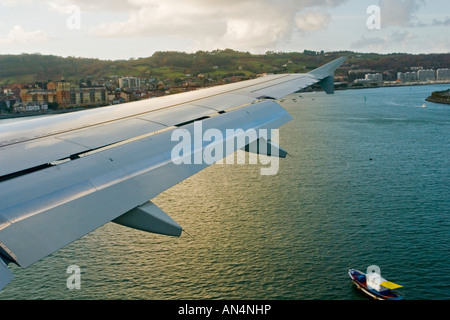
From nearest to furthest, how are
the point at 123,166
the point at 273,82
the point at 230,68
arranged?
the point at 123,166
the point at 273,82
the point at 230,68

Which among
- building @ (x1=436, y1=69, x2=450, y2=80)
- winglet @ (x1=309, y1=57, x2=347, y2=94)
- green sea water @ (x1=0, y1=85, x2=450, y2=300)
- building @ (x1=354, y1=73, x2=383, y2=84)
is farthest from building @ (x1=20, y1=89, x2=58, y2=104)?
building @ (x1=436, y1=69, x2=450, y2=80)

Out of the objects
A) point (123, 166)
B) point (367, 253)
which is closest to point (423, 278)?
point (367, 253)

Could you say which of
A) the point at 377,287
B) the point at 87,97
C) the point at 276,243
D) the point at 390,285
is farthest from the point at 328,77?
the point at 87,97

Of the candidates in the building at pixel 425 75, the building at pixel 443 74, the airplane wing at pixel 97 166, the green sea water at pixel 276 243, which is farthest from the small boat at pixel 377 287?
the building at pixel 443 74

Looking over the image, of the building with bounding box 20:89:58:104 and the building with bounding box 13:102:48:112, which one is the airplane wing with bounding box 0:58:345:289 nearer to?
the building with bounding box 13:102:48:112

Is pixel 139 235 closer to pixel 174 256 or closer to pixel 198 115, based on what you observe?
pixel 174 256
